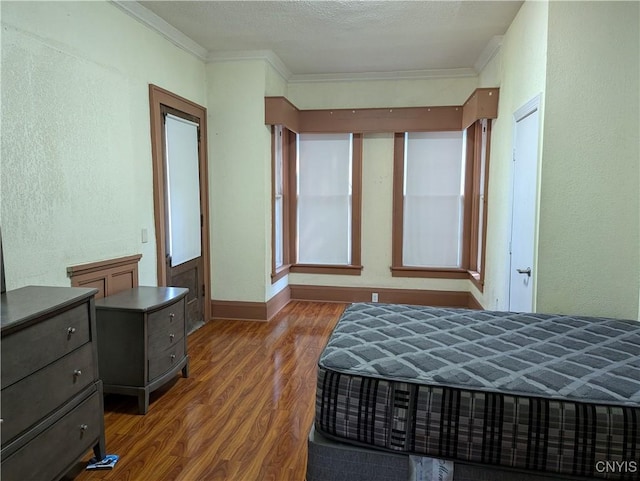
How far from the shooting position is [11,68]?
2.31m

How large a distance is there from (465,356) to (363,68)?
4056mm

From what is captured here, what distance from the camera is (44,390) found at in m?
1.84

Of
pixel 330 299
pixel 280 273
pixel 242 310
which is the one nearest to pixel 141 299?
pixel 242 310

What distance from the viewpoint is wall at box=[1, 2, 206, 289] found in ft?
7.75

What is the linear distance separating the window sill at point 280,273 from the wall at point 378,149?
0.43 meters

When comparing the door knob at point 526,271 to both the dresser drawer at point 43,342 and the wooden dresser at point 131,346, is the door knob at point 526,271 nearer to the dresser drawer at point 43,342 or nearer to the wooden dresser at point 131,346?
the wooden dresser at point 131,346

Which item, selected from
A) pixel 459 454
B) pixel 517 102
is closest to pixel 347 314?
pixel 459 454

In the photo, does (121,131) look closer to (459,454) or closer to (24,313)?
(24,313)

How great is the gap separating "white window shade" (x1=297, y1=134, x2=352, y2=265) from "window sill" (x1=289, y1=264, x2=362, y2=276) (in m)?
0.08

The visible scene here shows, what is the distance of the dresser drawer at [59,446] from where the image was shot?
5.59ft

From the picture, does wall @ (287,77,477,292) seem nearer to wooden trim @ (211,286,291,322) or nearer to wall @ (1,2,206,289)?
wooden trim @ (211,286,291,322)

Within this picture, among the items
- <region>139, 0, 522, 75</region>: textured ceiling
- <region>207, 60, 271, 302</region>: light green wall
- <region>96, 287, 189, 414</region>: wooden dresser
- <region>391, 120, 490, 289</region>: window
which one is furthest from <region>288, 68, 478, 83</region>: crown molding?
<region>96, 287, 189, 414</region>: wooden dresser

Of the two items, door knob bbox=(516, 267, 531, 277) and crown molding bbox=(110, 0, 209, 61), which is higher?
crown molding bbox=(110, 0, 209, 61)

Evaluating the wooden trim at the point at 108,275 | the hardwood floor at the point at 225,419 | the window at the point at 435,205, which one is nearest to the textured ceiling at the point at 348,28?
the window at the point at 435,205
